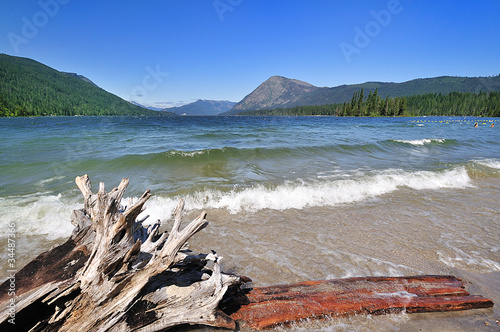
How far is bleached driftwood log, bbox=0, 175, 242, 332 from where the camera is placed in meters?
2.08

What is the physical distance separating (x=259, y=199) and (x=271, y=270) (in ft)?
11.2

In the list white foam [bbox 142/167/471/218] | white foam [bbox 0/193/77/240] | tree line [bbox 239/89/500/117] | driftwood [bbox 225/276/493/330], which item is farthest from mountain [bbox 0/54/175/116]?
tree line [bbox 239/89/500/117]

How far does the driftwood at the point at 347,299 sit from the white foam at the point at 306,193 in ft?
12.3

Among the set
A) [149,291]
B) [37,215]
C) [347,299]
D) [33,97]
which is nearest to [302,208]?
[347,299]

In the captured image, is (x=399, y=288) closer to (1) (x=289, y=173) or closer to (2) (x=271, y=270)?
(2) (x=271, y=270)

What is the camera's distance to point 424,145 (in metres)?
21.5

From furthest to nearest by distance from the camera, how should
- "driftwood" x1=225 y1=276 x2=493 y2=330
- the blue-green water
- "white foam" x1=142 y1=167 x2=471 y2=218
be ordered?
"white foam" x1=142 y1=167 x2=471 y2=218 → the blue-green water → "driftwood" x1=225 y1=276 x2=493 y2=330

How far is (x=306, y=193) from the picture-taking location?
773cm

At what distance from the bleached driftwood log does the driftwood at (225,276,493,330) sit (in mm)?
370

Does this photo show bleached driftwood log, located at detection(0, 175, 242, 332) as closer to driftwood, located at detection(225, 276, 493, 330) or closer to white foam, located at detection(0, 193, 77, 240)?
driftwood, located at detection(225, 276, 493, 330)

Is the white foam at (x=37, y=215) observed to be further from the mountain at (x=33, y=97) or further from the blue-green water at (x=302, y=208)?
the mountain at (x=33, y=97)

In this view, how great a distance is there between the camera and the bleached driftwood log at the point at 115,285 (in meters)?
2.08

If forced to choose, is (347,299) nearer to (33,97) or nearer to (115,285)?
(115,285)

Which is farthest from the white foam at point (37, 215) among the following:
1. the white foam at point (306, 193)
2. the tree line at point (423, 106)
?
the tree line at point (423, 106)
